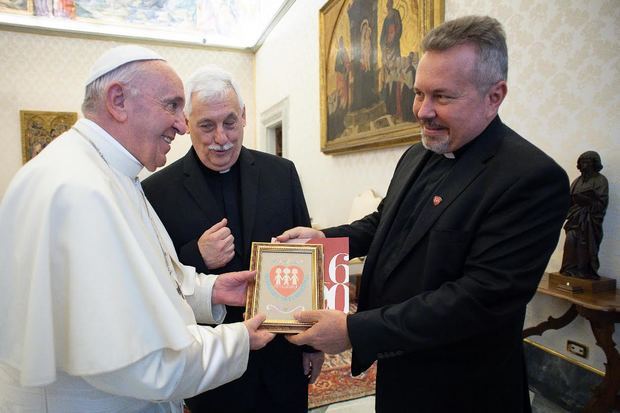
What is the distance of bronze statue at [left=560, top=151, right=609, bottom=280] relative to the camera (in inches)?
90.4

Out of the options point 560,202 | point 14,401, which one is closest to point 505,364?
point 560,202

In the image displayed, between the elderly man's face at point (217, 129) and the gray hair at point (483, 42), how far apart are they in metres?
1.09

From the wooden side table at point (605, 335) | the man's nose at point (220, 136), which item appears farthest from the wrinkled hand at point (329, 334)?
the wooden side table at point (605, 335)

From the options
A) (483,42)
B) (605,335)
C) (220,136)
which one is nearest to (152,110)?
(220,136)

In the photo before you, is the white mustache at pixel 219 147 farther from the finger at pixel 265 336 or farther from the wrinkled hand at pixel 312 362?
the wrinkled hand at pixel 312 362

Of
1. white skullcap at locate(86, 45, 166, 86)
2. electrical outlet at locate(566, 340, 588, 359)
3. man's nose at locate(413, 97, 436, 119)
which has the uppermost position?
white skullcap at locate(86, 45, 166, 86)

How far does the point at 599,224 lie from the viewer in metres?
2.32

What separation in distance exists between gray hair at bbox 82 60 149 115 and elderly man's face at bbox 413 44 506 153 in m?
1.15

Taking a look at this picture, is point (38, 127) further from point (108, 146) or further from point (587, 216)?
point (587, 216)

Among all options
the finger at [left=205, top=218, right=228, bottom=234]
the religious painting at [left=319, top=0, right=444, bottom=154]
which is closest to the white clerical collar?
the finger at [left=205, top=218, right=228, bottom=234]

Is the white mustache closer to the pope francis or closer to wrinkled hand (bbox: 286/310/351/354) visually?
the pope francis

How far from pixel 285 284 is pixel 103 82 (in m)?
1.07

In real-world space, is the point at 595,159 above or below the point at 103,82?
below

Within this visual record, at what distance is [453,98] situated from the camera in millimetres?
1537
